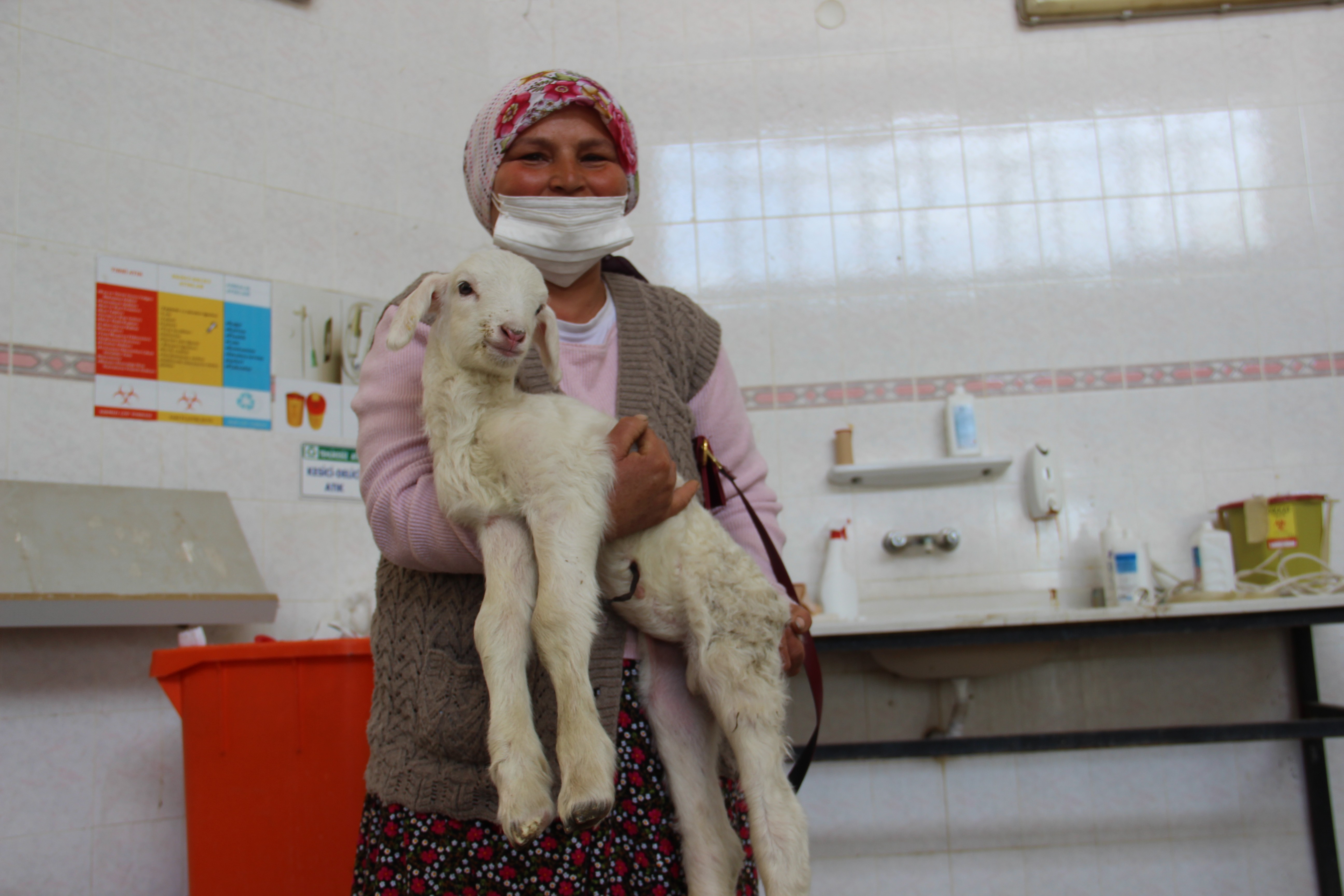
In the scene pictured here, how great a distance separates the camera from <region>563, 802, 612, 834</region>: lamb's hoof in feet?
3.19

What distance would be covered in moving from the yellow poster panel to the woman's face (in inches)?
80.9

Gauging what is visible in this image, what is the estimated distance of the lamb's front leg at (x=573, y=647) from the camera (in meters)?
0.99

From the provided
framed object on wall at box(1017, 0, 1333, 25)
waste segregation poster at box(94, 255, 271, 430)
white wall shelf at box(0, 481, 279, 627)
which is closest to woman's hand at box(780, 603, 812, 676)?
white wall shelf at box(0, 481, 279, 627)

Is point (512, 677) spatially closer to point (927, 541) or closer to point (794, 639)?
point (794, 639)

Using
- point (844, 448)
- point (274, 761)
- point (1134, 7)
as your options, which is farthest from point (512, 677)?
point (1134, 7)

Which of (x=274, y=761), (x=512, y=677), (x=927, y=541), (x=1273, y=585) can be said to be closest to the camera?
(x=512, y=677)

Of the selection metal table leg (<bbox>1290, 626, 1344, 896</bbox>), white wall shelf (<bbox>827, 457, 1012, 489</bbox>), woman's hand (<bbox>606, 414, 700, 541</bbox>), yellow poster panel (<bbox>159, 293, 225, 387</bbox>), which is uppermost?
yellow poster panel (<bbox>159, 293, 225, 387</bbox>)

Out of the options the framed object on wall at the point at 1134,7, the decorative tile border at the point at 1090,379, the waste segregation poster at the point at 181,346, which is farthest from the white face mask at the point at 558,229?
the framed object on wall at the point at 1134,7

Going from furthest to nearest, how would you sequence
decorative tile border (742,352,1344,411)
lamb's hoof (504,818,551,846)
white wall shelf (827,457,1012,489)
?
decorative tile border (742,352,1344,411) → white wall shelf (827,457,1012,489) → lamb's hoof (504,818,551,846)

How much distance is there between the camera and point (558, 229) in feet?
4.54

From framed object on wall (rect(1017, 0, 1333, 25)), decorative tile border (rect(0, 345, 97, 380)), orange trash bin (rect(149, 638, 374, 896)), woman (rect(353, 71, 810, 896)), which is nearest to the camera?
woman (rect(353, 71, 810, 896))

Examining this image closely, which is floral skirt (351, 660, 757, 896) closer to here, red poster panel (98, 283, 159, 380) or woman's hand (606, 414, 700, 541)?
woman's hand (606, 414, 700, 541)

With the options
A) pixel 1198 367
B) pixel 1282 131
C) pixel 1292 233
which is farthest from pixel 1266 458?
pixel 1282 131

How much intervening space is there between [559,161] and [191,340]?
213 centimetres
